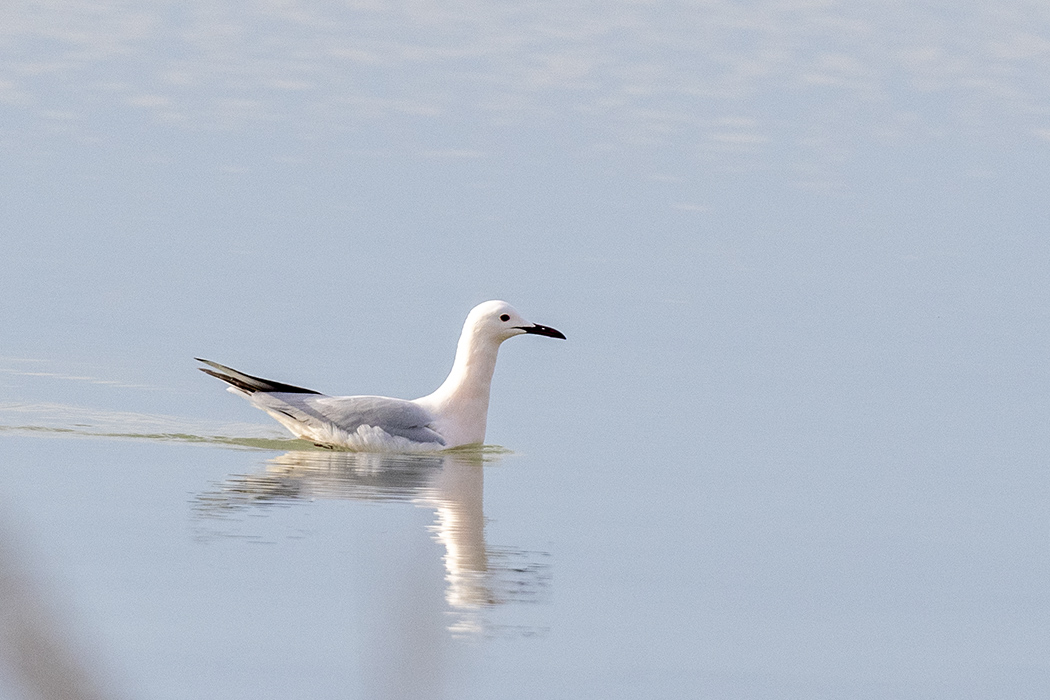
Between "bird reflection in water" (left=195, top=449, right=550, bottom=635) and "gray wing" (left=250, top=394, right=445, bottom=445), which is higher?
"gray wing" (left=250, top=394, right=445, bottom=445)

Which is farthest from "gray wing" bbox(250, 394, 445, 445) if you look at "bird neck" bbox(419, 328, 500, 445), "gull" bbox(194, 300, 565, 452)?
"bird neck" bbox(419, 328, 500, 445)

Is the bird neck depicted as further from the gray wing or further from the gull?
the gray wing

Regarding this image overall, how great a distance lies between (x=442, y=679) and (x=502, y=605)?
5.95 metres

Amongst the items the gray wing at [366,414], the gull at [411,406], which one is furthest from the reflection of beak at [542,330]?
the gray wing at [366,414]

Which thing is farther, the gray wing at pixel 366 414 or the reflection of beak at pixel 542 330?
the reflection of beak at pixel 542 330

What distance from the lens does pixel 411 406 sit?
43.9 ft

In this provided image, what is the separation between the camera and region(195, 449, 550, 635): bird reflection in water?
7605mm

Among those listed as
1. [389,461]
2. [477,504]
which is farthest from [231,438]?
[477,504]

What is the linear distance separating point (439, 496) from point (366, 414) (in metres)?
2.65

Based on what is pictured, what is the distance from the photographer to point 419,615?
148 centimetres

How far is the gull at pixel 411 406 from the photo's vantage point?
1309 cm

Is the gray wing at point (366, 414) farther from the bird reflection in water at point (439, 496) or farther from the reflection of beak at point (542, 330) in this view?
the reflection of beak at point (542, 330)

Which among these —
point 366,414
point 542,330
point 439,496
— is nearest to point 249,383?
point 366,414

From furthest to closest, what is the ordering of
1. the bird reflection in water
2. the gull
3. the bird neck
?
the bird neck
the gull
the bird reflection in water
